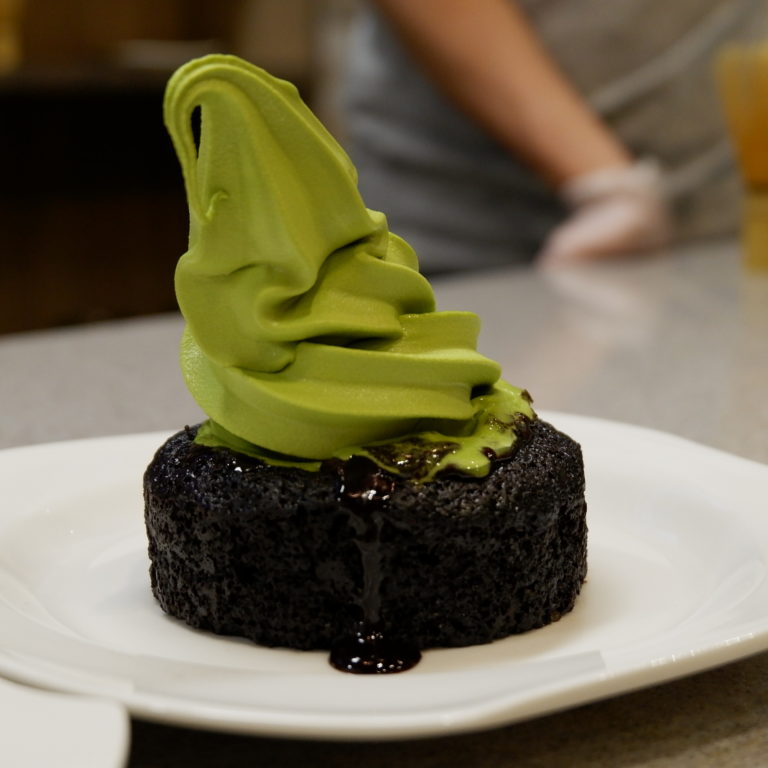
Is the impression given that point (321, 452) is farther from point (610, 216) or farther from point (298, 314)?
point (610, 216)

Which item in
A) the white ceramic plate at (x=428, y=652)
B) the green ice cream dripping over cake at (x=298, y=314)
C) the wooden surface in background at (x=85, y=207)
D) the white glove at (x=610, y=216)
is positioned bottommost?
the wooden surface in background at (x=85, y=207)

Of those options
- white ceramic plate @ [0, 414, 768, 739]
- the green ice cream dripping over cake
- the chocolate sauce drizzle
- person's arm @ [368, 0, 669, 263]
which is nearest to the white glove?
person's arm @ [368, 0, 669, 263]

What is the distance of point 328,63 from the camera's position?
6.50 m

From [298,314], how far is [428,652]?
342 millimetres

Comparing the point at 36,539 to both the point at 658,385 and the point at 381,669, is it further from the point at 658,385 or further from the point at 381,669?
the point at 658,385

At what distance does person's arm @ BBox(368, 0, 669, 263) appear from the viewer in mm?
3047

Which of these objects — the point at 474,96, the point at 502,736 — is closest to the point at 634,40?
the point at 474,96

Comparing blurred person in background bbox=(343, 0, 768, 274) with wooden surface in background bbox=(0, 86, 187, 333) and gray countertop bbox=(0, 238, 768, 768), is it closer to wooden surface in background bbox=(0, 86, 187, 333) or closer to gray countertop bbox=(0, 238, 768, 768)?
gray countertop bbox=(0, 238, 768, 768)

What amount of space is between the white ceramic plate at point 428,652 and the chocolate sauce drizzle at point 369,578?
2cm

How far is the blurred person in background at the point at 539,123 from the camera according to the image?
3.13 metres

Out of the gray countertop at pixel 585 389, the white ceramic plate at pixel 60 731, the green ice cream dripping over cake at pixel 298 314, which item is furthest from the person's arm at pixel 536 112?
the white ceramic plate at pixel 60 731

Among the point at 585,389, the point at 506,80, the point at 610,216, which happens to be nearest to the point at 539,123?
the point at 506,80

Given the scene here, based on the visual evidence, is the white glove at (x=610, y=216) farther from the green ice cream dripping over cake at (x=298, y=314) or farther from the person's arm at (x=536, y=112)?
the green ice cream dripping over cake at (x=298, y=314)

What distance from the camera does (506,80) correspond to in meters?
3.12
